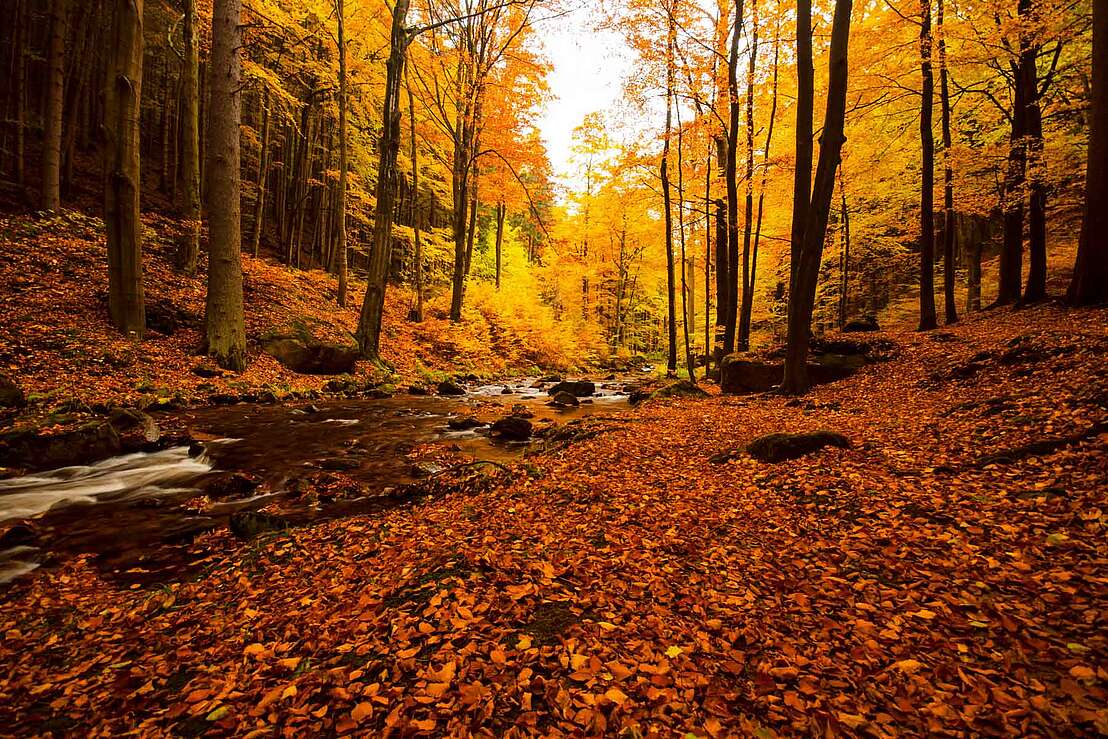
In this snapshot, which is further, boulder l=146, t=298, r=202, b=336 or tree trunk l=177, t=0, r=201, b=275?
tree trunk l=177, t=0, r=201, b=275

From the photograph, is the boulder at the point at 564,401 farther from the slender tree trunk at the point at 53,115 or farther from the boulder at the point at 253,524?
the slender tree trunk at the point at 53,115

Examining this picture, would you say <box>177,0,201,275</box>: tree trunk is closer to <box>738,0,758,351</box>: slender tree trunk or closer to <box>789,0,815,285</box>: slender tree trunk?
<box>789,0,815,285</box>: slender tree trunk

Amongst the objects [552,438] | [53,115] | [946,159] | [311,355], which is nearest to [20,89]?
[53,115]

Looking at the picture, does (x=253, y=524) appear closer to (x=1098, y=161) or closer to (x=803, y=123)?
(x=803, y=123)

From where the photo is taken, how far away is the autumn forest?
252cm

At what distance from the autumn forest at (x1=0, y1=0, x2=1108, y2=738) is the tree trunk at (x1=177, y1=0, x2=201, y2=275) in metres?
0.13

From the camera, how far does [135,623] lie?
328 cm

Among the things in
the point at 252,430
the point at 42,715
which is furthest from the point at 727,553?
the point at 252,430

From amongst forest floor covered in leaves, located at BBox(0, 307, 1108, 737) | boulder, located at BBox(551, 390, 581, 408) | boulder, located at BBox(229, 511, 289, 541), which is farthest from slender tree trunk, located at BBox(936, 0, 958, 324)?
boulder, located at BBox(229, 511, 289, 541)

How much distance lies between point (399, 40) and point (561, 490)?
14839 mm

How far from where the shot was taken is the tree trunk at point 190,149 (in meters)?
13.1

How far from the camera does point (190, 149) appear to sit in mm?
13180

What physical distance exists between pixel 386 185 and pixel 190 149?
569cm

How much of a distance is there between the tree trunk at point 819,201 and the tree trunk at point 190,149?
16854 millimetres
